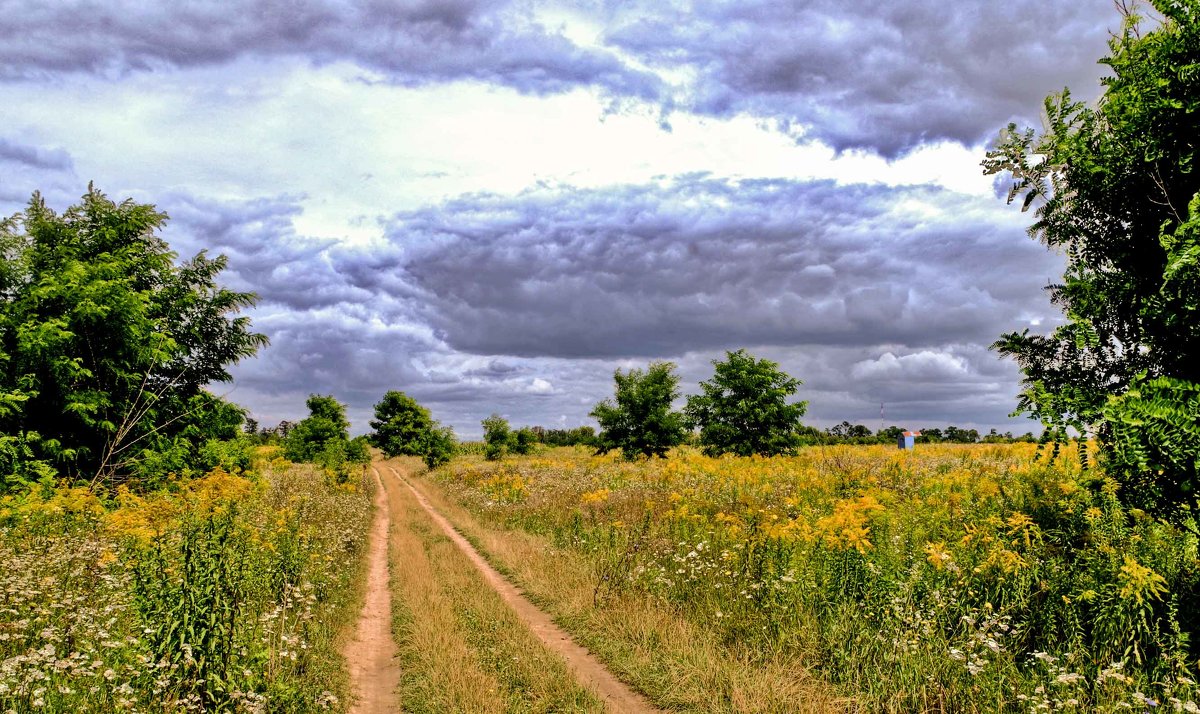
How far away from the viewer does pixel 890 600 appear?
21.8ft

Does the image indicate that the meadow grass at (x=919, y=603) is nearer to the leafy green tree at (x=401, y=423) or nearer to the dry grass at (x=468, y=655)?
→ the dry grass at (x=468, y=655)

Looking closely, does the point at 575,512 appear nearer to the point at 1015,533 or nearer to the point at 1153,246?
→ the point at 1015,533

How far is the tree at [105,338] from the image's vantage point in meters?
14.6

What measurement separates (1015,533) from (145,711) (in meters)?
9.56

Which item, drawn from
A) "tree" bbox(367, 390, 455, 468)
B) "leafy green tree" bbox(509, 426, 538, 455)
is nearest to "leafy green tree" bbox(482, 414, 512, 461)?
"leafy green tree" bbox(509, 426, 538, 455)

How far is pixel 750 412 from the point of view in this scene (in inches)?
1313

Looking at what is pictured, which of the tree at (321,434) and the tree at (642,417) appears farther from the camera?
the tree at (321,434)

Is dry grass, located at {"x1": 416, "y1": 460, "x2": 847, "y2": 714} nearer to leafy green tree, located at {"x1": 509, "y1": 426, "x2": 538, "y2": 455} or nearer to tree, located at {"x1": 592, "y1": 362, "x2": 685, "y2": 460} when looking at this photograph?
tree, located at {"x1": 592, "y1": 362, "x2": 685, "y2": 460}

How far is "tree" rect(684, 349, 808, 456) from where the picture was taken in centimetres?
3338

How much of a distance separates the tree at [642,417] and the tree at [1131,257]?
1220 inches

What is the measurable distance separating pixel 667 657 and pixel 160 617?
526 centimetres

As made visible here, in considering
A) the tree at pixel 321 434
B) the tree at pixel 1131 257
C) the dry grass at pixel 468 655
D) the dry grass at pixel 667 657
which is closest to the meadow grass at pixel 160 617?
the dry grass at pixel 468 655

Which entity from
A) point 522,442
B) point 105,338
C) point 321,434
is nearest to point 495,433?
point 522,442

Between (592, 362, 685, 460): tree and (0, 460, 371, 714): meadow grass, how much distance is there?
27.5 meters
